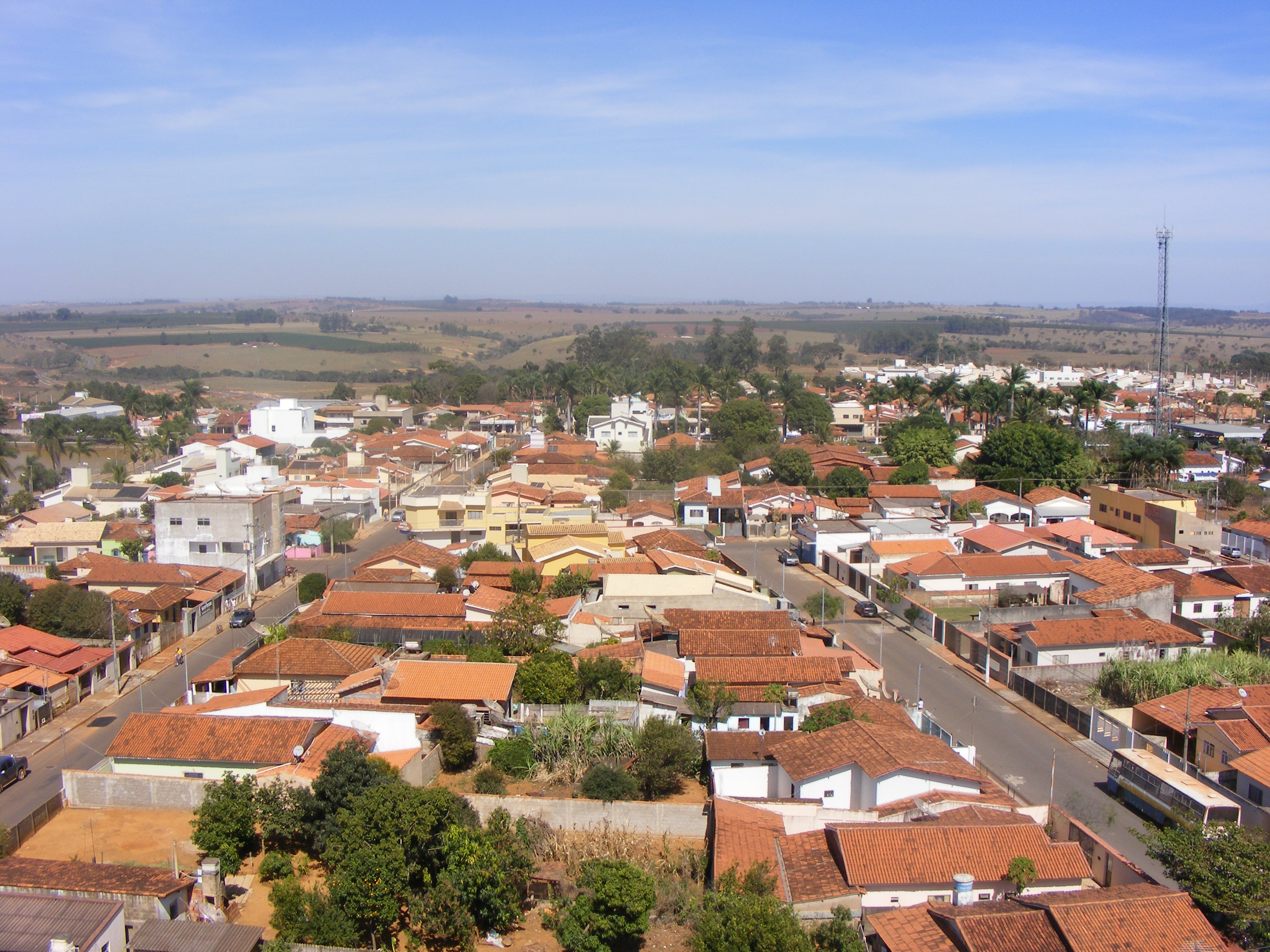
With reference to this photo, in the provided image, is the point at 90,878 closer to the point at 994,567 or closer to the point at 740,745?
the point at 740,745

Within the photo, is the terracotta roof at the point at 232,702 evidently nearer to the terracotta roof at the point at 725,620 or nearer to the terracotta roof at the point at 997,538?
the terracotta roof at the point at 725,620

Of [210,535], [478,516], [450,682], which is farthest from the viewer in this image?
[478,516]

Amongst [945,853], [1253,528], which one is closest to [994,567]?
[1253,528]

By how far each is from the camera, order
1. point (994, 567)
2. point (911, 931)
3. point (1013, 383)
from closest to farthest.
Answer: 1. point (911, 931)
2. point (994, 567)
3. point (1013, 383)

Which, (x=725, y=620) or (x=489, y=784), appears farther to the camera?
(x=725, y=620)

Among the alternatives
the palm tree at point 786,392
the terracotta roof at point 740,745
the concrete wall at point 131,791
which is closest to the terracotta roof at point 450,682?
the concrete wall at point 131,791

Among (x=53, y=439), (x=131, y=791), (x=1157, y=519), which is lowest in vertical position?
(x=131, y=791)
